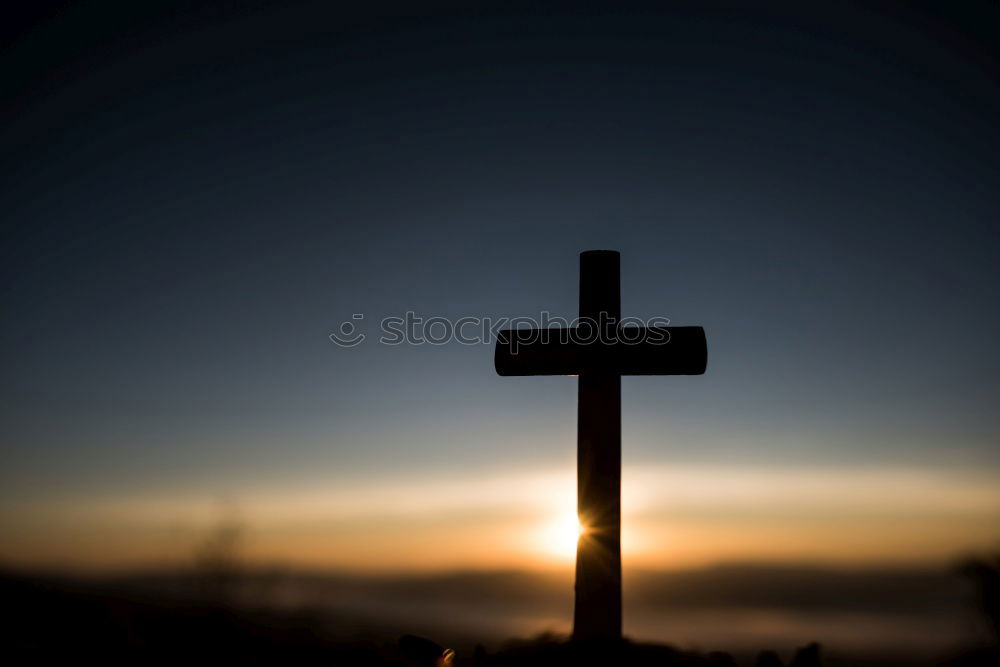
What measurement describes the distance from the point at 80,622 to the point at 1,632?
1.65ft

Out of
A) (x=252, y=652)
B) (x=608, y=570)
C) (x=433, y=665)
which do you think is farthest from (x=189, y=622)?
(x=608, y=570)

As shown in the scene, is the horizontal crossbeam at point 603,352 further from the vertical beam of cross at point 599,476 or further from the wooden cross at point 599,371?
the vertical beam of cross at point 599,476

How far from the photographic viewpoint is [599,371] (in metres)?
8.21

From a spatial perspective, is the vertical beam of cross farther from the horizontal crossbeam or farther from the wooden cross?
the horizontal crossbeam

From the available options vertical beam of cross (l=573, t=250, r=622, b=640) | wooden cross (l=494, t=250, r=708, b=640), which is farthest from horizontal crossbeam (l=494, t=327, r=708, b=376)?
vertical beam of cross (l=573, t=250, r=622, b=640)

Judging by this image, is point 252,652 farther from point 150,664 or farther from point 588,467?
point 588,467

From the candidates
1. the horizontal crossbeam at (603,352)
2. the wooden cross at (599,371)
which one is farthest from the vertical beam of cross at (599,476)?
the horizontal crossbeam at (603,352)

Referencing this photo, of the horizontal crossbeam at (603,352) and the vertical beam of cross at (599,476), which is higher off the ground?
the horizontal crossbeam at (603,352)

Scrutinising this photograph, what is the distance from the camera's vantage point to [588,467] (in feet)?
26.0

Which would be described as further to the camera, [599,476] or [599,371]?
[599,371]

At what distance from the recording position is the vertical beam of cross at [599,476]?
768 centimetres

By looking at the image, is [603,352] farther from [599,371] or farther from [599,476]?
[599,476]

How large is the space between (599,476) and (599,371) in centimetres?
96

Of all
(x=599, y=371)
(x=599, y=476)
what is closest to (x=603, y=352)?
(x=599, y=371)
